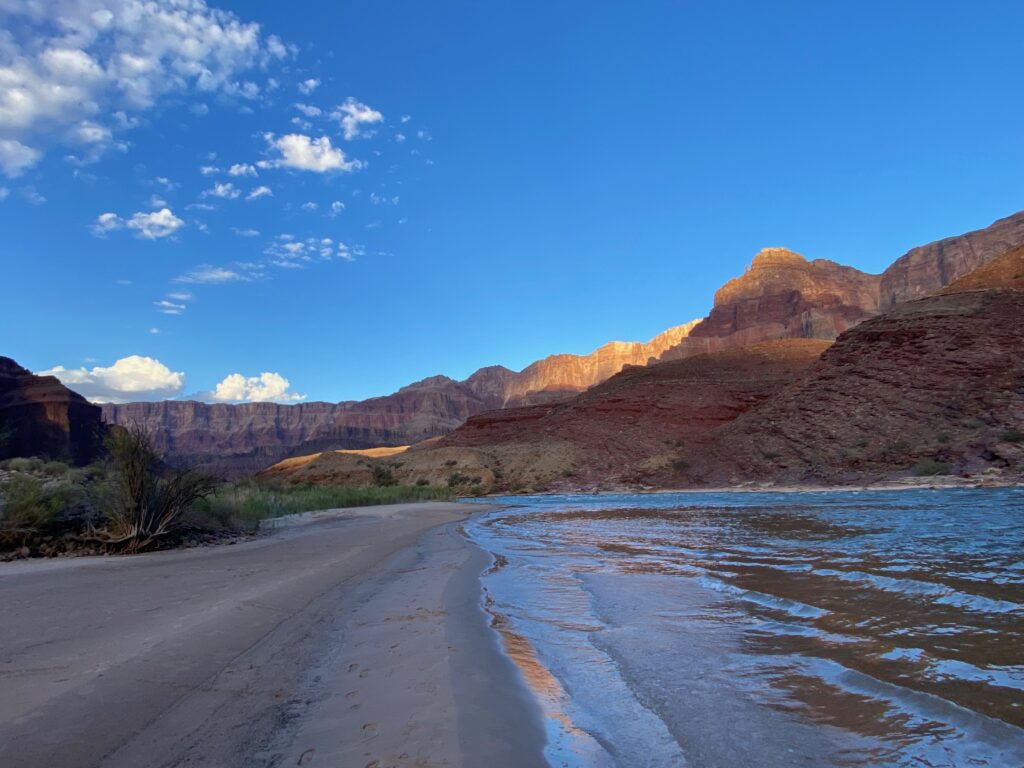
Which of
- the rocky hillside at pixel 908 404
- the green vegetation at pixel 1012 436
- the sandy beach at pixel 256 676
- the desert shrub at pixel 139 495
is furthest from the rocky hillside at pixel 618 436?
the sandy beach at pixel 256 676

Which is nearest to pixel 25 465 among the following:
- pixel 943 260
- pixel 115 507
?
pixel 115 507

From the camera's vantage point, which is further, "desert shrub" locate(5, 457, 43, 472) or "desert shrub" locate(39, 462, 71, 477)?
"desert shrub" locate(5, 457, 43, 472)

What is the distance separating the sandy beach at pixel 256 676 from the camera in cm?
255

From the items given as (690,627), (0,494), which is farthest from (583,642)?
(0,494)

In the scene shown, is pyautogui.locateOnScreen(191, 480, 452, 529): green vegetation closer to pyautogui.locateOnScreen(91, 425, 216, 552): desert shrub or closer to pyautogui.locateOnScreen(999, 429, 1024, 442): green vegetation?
pyautogui.locateOnScreen(91, 425, 216, 552): desert shrub

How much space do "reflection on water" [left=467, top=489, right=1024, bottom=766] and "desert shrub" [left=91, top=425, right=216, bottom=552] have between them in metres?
6.94

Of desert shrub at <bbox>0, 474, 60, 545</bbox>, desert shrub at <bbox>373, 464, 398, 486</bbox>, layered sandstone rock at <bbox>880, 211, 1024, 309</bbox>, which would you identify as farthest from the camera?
layered sandstone rock at <bbox>880, 211, 1024, 309</bbox>

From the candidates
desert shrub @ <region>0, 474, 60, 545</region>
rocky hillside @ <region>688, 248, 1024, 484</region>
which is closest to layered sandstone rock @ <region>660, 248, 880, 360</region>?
rocky hillside @ <region>688, 248, 1024, 484</region>

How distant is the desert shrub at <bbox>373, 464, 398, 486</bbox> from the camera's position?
192 ft

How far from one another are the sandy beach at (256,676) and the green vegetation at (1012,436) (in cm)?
3287

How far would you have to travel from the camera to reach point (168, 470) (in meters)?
14.0

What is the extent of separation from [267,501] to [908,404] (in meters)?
37.2

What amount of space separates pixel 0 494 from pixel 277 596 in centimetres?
816

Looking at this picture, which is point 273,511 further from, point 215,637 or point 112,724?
point 112,724
